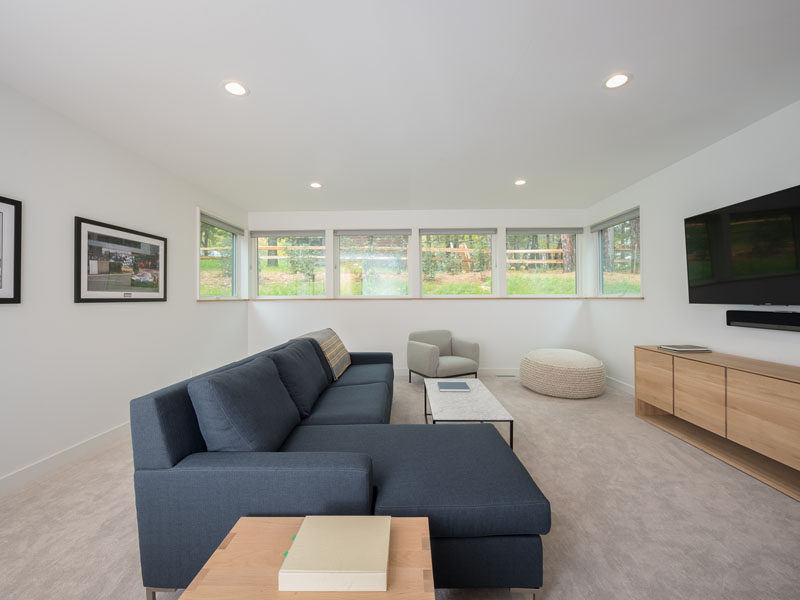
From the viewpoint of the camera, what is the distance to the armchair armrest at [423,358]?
400cm

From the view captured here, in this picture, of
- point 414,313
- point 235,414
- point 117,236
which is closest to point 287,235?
point 414,313

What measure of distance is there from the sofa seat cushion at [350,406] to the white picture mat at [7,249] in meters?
1.94

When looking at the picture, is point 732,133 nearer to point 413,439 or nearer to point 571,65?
point 571,65

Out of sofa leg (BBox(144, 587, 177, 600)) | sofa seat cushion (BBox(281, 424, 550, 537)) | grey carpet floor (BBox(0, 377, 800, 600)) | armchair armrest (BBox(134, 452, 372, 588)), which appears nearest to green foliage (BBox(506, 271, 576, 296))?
grey carpet floor (BBox(0, 377, 800, 600))

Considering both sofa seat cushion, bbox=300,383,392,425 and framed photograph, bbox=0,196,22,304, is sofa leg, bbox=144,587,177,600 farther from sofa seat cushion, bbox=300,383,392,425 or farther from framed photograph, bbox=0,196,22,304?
framed photograph, bbox=0,196,22,304

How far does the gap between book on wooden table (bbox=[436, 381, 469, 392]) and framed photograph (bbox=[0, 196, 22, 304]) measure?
2.93m

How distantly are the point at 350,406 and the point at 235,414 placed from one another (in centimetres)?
95

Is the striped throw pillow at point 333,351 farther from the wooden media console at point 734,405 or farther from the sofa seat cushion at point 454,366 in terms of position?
the wooden media console at point 734,405

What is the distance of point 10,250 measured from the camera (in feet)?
6.64

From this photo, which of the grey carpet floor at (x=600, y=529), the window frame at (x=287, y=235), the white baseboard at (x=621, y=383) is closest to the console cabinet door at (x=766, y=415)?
the grey carpet floor at (x=600, y=529)

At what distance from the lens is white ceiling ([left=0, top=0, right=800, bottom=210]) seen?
154 centimetres

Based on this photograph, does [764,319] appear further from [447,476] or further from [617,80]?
[447,476]

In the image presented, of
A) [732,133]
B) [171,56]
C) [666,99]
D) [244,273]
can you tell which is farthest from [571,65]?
[244,273]

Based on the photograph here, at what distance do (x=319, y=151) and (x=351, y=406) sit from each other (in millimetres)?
2186
